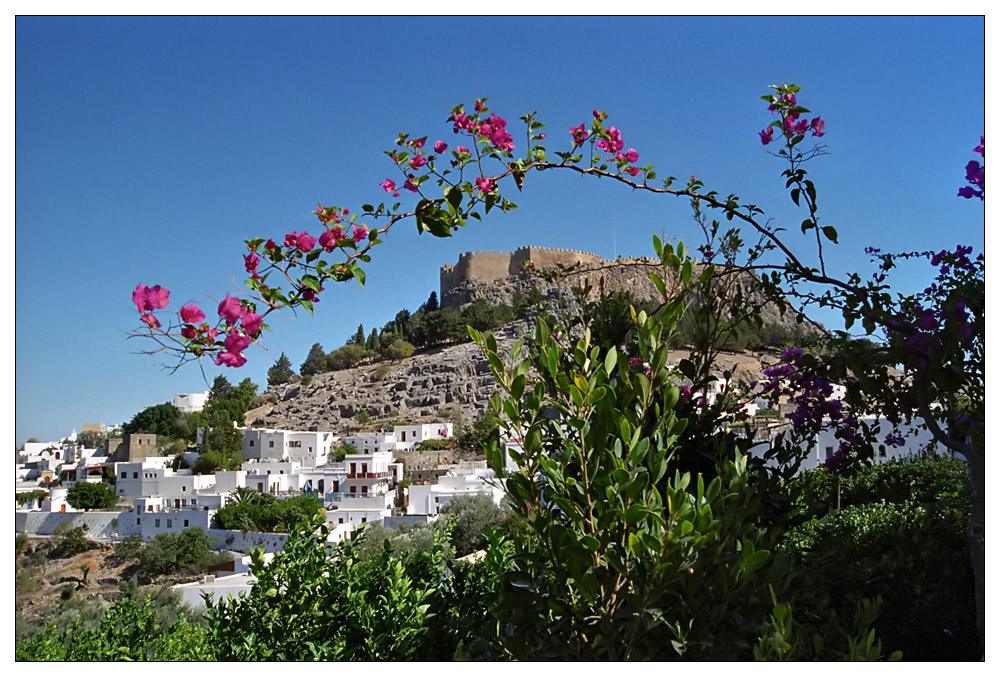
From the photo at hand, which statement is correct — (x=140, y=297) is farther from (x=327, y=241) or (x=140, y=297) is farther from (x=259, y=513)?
(x=259, y=513)

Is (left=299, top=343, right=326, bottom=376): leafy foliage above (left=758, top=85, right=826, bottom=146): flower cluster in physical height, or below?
above

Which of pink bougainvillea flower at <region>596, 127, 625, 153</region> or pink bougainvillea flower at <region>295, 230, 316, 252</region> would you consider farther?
pink bougainvillea flower at <region>596, 127, 625, 153</region>

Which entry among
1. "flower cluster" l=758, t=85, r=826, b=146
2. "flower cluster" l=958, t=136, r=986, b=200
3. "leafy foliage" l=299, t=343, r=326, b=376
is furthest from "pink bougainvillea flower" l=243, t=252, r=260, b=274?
"leafy foliage" l=299, t=343, r=326, b=376

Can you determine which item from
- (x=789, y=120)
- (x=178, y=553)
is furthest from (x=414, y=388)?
(x=789, y=120)

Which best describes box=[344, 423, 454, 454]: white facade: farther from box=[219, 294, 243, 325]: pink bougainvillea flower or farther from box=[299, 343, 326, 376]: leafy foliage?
box=[219, 294, 243, 325]: pink bougainvillea flower

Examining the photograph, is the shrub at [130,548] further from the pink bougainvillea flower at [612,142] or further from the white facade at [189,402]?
the pink bougainvillea flower at [612,142]

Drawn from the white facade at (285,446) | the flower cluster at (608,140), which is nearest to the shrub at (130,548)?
the white facade at (285,446)
